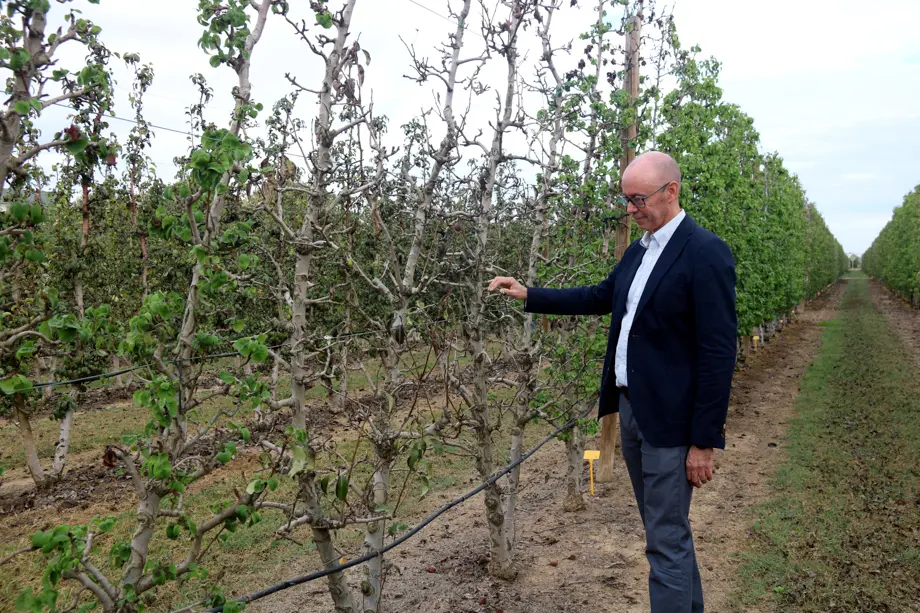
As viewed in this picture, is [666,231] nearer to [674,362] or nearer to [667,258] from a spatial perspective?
[667,258]

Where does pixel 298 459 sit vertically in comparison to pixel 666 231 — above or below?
below

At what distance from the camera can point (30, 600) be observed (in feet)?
5.94

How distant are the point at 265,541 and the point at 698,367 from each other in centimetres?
523

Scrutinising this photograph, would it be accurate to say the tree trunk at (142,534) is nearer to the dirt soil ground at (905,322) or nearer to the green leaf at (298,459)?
the green leaf at (298,459)

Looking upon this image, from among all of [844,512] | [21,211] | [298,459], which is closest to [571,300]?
[298,459]

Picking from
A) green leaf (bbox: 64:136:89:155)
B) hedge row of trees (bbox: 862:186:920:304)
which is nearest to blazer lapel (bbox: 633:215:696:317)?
green leaf (bbox: 64:136:89:155)

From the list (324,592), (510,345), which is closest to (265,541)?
(324,592)

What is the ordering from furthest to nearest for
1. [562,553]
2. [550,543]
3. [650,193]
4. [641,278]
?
[550,543]
[562,553]
[641,278]
[650,193]

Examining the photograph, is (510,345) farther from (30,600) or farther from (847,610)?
(30,600)

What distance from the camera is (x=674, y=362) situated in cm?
287

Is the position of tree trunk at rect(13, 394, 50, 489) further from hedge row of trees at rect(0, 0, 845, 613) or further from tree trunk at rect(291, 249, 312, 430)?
tree trunk at rect(291, 249, 312, 430)

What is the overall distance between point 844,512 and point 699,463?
14.6 ft

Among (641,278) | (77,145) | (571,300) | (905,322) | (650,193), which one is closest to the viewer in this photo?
(77,145)

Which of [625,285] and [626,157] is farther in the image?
[626,157]
